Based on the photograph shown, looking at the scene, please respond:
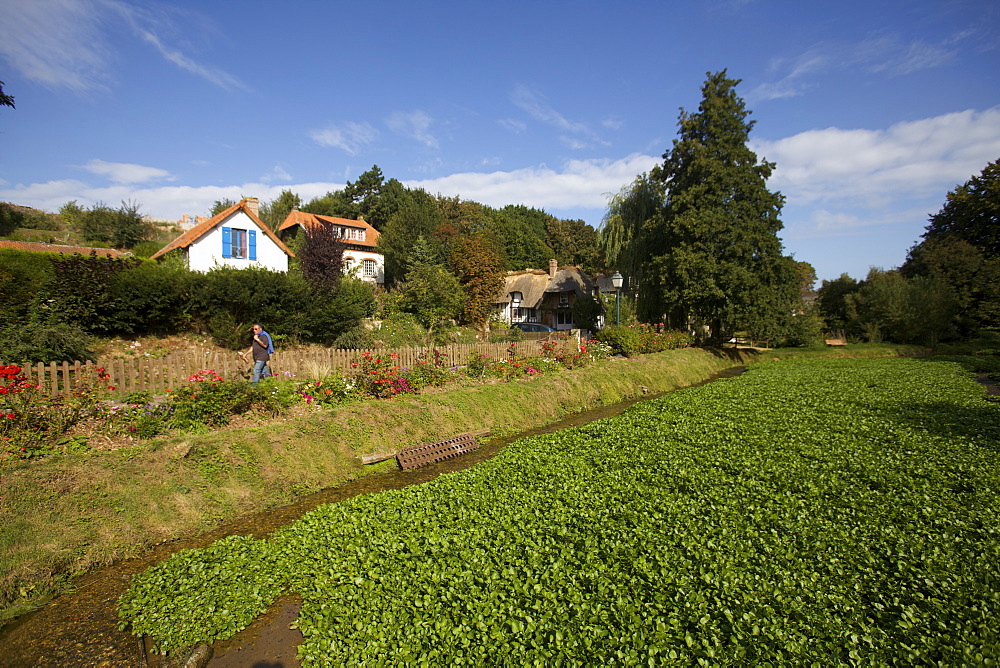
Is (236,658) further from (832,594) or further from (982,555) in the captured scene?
(982,555)

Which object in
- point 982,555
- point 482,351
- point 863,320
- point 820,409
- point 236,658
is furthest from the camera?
point 863,320

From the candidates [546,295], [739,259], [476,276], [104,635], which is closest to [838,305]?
[739,259]

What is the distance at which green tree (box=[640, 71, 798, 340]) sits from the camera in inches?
1078

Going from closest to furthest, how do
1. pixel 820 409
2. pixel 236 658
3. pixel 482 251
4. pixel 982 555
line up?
pixel 236 658
pixel 982 555
pixel 820 409
pixel 482 251

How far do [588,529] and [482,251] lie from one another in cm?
2845

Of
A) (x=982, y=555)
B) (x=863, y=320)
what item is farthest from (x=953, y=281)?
(x=982, y=555)

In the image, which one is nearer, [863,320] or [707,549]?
[707,549]

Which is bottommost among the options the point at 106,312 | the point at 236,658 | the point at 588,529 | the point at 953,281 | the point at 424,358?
the point at 236,658

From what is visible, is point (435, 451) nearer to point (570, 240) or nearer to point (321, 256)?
point (321, 256)

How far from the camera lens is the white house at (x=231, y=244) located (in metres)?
24.0

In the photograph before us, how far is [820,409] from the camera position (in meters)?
13.6

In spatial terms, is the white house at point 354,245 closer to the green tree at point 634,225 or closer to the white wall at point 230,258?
the white wall at point 230,258

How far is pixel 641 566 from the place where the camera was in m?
5.46

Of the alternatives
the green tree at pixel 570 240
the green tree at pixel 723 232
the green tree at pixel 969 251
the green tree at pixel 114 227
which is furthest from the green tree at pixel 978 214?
the green tree at pixel 114 227
